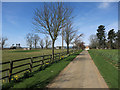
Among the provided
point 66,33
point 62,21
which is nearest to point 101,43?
point 66,33

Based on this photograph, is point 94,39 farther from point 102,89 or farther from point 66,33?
point 102,89

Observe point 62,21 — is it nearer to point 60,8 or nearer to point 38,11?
point 60,8

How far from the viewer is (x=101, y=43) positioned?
62469mm

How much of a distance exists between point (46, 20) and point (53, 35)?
2402mm

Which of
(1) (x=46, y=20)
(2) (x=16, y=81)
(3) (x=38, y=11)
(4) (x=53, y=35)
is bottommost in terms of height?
(2) (x=16, y=81)

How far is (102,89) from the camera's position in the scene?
3902mm

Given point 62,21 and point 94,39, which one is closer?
point 62,21

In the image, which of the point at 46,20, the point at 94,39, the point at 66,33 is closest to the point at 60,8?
the point at 46,20

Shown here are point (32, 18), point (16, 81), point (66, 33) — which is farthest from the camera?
point (66, 33)

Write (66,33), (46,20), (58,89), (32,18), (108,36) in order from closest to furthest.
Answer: (58,89), (46,20), (32,18), (66,33), (108,36)

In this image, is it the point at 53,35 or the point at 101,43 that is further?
the point at 101,43

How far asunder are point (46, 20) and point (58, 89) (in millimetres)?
10254

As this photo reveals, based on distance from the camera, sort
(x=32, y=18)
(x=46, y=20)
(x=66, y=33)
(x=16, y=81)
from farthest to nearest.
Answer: (x=66, y=33)
(x=32, y=18)
(x=46, y=20)
(x=16, y=81)

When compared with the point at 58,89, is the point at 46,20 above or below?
above
